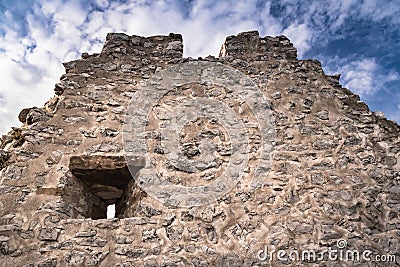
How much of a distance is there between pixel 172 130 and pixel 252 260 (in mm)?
1661

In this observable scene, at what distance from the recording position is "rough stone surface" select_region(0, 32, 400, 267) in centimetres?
320

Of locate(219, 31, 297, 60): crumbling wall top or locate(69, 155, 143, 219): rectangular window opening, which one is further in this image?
locate(219, 31, 297, 60): crumbling wall top

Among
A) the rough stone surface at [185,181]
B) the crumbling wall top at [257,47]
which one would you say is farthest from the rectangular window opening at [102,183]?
the crumbling wall top at [257,47]

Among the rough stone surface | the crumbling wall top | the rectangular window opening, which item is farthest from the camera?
the crumbling wall top

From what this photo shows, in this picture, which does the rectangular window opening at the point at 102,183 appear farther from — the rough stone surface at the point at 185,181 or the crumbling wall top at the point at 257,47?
the crumbling wall top at the point at 257,47

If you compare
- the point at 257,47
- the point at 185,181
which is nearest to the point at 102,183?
the point at 185,181

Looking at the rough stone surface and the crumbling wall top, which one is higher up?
the crumbling wall top

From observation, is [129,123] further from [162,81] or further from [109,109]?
[162,81]

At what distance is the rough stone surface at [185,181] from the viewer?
3.20 meters

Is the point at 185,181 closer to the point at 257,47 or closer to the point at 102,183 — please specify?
the point at 102,183

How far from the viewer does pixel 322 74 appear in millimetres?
4621

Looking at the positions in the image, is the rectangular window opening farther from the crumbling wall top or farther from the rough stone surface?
the crumbling wall top

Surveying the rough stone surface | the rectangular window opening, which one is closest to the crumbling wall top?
the rough stone surface

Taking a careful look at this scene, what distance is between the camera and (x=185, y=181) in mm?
3688
